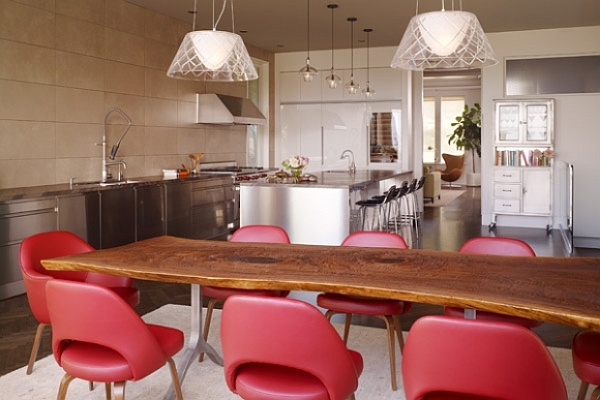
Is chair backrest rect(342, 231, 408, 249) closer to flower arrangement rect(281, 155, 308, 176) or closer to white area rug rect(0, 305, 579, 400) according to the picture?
white area rug rect(0, 305, 579, 400)

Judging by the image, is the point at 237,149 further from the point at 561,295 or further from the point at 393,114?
the point at 561,295

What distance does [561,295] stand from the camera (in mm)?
2260

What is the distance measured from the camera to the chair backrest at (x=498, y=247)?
3.30 meters

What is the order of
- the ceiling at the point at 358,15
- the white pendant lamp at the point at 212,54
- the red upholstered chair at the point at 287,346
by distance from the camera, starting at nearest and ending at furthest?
the red upholstered chair at the point at 287,346, the white pendant lamp at the point at 212,54, the ceiling at the point at 358,15

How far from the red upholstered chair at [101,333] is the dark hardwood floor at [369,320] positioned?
1365 millimetres

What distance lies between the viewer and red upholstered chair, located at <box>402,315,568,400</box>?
1749 millimetres

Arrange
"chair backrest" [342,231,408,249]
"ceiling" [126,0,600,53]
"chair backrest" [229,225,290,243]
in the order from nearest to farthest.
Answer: "chair backrest" [342,231,408,249] → "chair backrest" [229,225,290,243] → "ceiling" [126,0,600,53]

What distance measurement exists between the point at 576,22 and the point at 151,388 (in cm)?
802

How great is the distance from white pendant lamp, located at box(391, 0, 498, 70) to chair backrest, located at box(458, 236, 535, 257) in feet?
3.30

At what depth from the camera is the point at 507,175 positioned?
30.8 feet

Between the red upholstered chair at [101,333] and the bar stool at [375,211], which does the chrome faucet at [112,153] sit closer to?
the bar stool at [375,211]

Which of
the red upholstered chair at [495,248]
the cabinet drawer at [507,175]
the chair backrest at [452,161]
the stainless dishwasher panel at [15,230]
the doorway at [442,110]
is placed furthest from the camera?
the doorway at [442,110]

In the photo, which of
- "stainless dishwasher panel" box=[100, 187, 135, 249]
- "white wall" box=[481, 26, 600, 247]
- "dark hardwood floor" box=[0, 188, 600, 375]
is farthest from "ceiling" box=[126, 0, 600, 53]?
"dark hardwood floor" box=[0, 188, 600, 375]

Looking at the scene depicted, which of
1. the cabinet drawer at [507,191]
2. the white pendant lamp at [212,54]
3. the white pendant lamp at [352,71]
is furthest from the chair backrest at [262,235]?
the cabinet drawer at [507,191]
